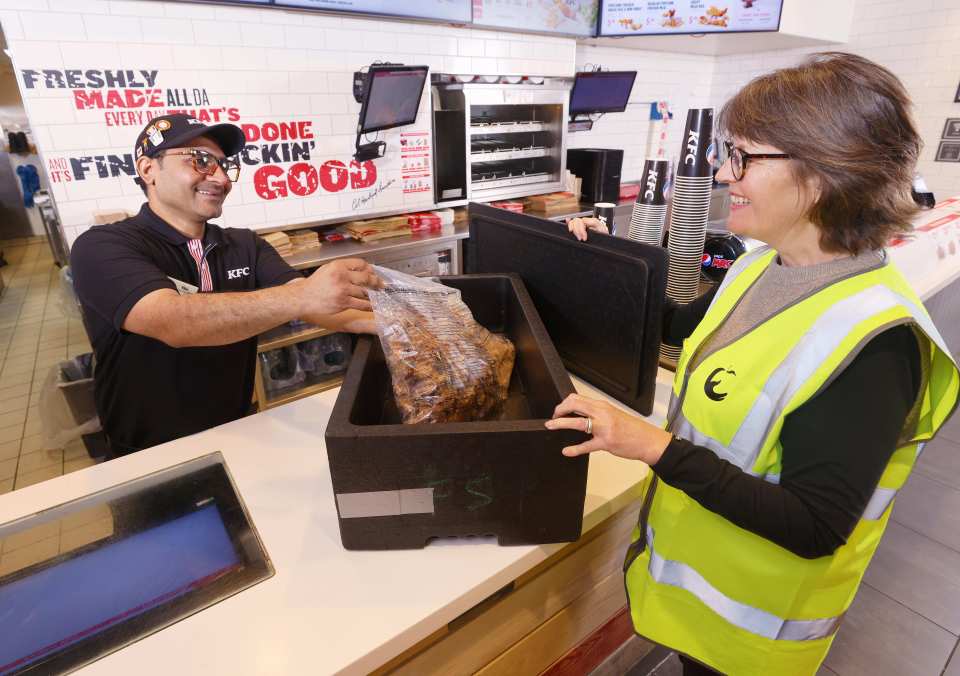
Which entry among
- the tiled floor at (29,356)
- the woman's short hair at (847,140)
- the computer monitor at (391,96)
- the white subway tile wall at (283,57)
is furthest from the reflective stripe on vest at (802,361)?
the tiled floor at (29,356)

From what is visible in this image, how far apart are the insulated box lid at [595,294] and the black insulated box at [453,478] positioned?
0.98ft

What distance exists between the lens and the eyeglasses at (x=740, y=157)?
2.83ft

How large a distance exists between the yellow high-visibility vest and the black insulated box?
0.82 feet

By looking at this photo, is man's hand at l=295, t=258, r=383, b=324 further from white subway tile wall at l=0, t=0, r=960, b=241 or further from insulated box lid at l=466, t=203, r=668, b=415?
white subway tile wall at l=0, t=0, r=960, b=241

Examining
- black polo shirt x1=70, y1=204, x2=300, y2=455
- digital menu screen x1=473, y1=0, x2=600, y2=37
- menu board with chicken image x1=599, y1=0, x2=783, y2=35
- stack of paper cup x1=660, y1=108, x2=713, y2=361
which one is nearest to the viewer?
black polo shirt x1=70, y1=204, x2=300, y2=455

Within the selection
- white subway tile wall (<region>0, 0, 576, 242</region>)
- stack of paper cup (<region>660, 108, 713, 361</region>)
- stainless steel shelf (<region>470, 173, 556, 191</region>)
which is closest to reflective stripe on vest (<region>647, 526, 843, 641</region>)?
stack of paper cup (<region>660, 108, 713, 361</region>)

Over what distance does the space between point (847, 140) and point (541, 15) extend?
368 cm

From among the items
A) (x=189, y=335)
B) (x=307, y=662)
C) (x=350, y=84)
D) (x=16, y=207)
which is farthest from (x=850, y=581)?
(x=16, y=207)

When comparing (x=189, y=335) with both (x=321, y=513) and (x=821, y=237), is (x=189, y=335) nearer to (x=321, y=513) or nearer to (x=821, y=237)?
(x=321, y=513)

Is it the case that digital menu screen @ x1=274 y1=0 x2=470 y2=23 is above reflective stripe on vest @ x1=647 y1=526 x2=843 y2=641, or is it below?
above

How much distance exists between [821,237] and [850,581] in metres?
Result: 0.64

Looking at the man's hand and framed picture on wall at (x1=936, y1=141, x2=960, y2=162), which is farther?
framed picture on wall at (x1=936, y1=141, x2=960, y2=162)

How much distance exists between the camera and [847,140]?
803mm

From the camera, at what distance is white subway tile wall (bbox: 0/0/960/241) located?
239 cm
